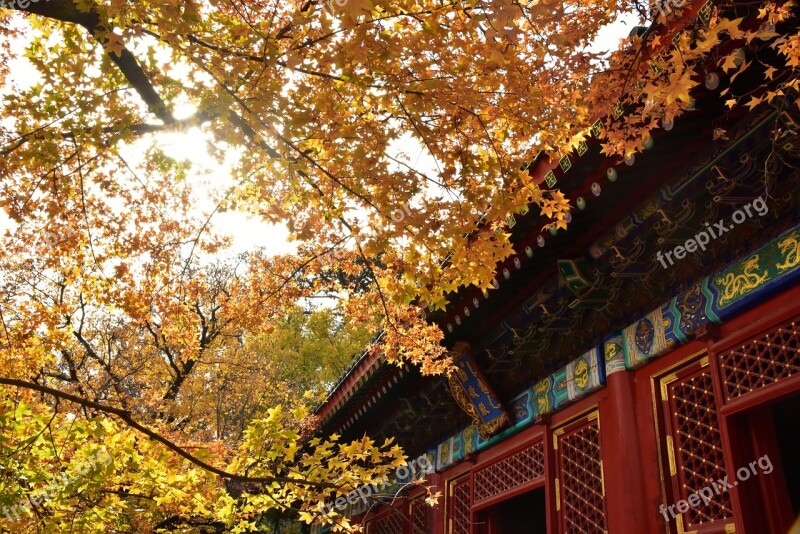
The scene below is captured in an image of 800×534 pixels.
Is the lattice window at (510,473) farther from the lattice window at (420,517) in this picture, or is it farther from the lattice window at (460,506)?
the lattice window at (420,517)

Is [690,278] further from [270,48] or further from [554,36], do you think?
[270,48]

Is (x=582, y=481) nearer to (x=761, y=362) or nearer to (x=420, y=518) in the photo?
(x=761, y=362)

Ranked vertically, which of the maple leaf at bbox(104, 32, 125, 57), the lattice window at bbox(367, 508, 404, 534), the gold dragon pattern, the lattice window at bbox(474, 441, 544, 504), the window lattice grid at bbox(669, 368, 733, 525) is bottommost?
the window lattice grid at bbox(669, 368, 733, 525)

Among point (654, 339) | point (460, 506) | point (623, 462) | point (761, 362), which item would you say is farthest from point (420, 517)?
point (761, 362)

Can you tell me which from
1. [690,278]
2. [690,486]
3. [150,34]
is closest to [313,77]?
[150,34]

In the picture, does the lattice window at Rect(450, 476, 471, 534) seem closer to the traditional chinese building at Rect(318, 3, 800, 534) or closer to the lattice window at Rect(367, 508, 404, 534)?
the traditional chinese building at Rect(318, 3, 800, 534)

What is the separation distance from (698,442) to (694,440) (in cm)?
8

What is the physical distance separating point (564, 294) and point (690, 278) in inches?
43.1

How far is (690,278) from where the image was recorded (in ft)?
13.6

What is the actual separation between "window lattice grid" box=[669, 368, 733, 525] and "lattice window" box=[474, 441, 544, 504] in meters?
1.62

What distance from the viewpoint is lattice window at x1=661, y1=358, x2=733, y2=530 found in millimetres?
3756

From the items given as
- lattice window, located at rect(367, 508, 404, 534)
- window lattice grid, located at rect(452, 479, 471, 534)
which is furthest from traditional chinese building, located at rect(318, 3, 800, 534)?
lattice window, located at rect(367, 508, 404, 534)

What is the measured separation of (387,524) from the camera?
9.01 m

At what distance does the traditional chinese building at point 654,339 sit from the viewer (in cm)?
345
